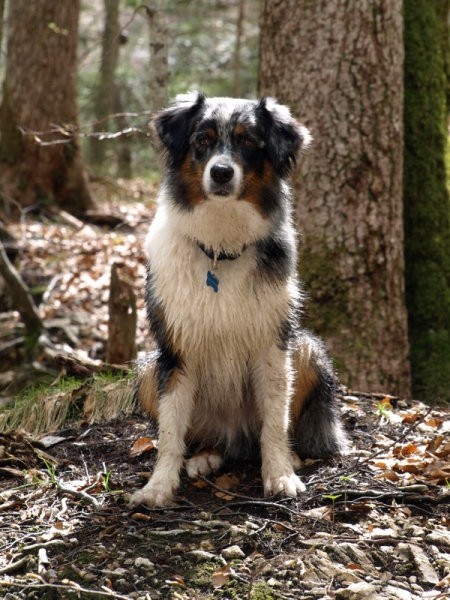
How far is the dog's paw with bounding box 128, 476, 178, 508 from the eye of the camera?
3852 mm

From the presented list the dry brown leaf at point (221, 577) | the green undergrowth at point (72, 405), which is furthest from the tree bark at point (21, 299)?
the dry brown leaf at point (221, 577)

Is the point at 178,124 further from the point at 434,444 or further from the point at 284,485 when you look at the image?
the point at 434,444

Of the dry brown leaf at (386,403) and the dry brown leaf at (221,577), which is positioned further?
the dry brown leaf at (386,403)

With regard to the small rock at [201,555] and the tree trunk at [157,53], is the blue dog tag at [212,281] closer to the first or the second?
the small rock at [201,555]

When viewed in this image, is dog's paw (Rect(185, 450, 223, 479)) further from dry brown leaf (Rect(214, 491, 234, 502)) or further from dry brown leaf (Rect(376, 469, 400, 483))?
dry brown leaf (Rect(376, 469, 400, 483))

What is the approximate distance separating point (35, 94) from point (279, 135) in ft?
25.3

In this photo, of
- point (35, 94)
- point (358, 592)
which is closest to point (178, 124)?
point (358, 592)

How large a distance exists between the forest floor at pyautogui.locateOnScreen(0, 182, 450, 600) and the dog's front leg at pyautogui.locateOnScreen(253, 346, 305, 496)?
195mm

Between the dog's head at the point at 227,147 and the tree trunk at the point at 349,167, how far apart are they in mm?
1732

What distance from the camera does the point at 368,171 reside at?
5.87 m

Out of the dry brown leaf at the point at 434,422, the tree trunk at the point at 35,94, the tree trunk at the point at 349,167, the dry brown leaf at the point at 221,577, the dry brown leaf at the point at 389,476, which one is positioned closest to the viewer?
the dry brown leaf at the point at 221,577

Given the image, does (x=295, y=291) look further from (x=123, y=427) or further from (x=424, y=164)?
(x=424, y=164)

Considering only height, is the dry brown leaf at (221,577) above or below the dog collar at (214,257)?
below

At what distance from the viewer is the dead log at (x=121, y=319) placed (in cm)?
694
